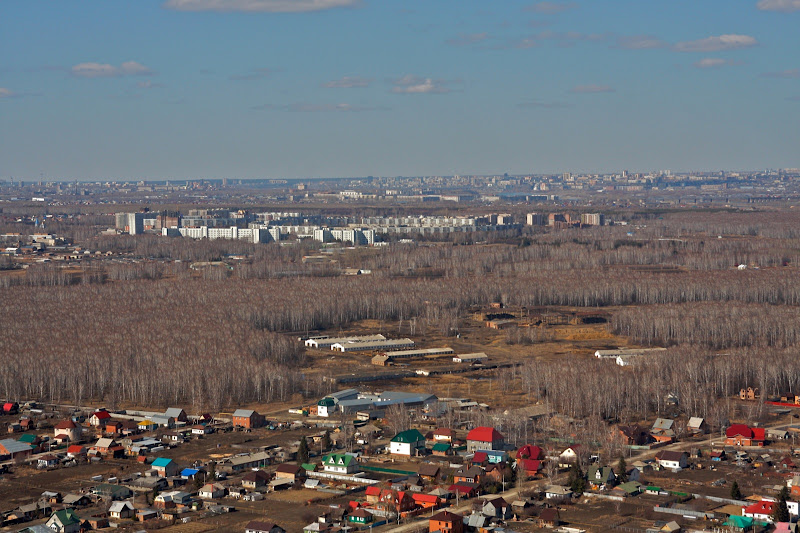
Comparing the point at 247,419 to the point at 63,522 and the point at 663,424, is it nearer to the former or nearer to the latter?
the point at 63,522

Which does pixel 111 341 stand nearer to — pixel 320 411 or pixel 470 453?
pixel 320 411

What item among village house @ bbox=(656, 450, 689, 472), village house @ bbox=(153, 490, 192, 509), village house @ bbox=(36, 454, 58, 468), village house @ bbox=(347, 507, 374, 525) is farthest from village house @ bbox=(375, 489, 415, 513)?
village house @ bbox=(36, 454, 58, 468)

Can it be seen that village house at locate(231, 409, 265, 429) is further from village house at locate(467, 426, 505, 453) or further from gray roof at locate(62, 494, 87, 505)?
gray roof at locate(62, 494, 87, 505)

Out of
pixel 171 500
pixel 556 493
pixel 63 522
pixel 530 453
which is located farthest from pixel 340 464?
pixel 63 522

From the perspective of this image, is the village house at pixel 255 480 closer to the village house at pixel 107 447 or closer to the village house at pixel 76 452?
the village house at pixel 107 447

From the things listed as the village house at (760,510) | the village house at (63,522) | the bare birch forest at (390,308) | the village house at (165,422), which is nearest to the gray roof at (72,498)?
the village house at (63,522)
